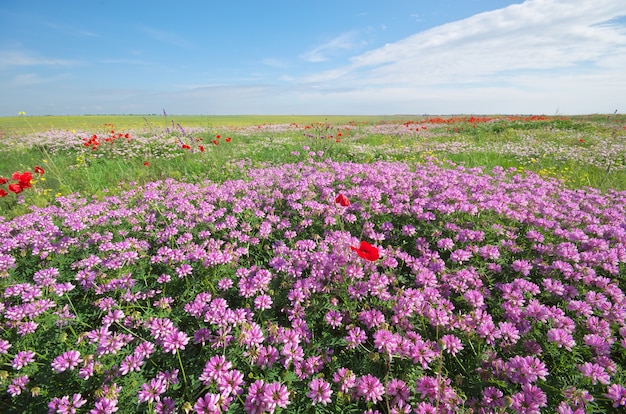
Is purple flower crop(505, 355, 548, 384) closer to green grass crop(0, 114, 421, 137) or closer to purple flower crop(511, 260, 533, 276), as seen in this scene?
purple flower crop(511, 260, 533, 276)

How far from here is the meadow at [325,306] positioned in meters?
2.05

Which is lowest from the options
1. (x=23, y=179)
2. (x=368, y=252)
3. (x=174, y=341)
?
(x=174, y=341)

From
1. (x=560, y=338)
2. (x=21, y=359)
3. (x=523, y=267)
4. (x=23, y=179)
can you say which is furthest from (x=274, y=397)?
(x=23, y=179)

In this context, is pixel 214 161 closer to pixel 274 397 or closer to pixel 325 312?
pixel 325 312

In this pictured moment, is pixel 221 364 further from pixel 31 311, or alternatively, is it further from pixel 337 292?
pixel 31 311

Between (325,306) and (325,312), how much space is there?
0.14 meters

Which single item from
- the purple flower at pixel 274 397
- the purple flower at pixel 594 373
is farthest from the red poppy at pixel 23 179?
the purple flower at pixel 594 373

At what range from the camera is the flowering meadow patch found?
2037 millimetres

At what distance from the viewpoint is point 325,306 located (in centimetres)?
276

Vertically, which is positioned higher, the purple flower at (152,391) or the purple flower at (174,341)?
the purple flower at (174,341)

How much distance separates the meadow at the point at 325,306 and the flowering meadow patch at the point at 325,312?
0.7 inches

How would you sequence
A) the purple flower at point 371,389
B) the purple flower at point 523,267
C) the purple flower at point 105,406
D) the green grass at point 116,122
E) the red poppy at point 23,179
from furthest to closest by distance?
1. the green grass at point 116,122
2. the red poppy at point 23,179
3. the purple flower at point 523,267
4. the purple flower at point 371,389
5. the purple flower at point 105,406

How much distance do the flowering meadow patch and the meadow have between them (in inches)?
0.7

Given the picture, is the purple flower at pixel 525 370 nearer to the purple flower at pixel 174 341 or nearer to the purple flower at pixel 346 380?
the purple flower at pixel 346 380
